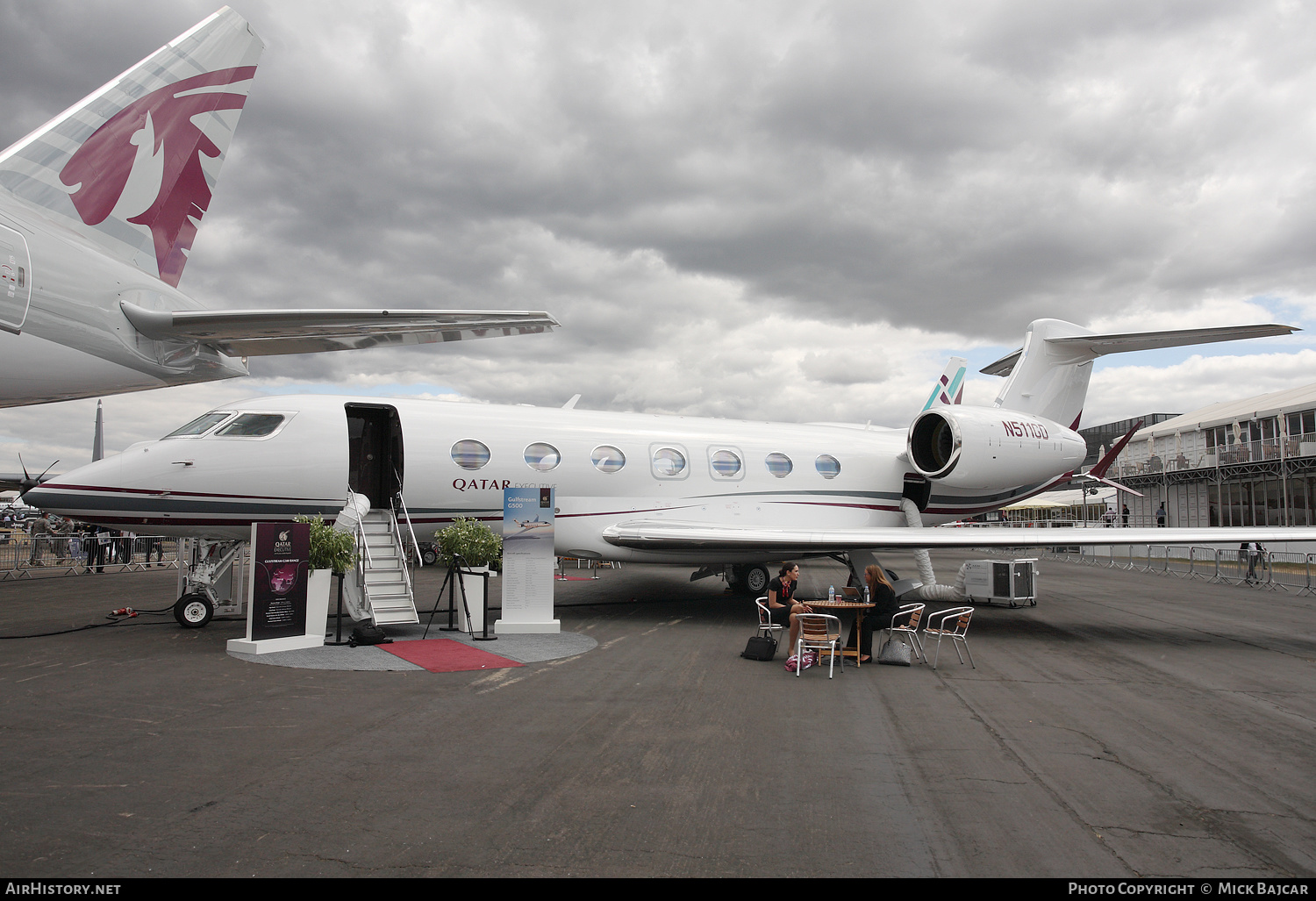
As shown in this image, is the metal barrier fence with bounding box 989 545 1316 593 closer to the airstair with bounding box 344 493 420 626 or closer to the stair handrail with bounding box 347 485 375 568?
the airstair with bounding box 344 493 420 626

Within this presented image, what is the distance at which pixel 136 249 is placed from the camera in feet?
23.0

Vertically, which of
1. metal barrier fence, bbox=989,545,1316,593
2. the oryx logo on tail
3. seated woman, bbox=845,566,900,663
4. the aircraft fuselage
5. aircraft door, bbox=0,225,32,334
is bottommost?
metal barrier fence, bbox=989,545,1316,593

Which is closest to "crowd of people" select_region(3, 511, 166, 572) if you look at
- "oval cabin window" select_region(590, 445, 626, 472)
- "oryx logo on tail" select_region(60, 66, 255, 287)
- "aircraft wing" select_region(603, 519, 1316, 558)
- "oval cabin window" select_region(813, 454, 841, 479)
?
"oval cabin window" select_region(590, 445, 626, 472)

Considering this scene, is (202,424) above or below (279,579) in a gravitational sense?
above

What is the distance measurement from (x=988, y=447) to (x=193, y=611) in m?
14.5

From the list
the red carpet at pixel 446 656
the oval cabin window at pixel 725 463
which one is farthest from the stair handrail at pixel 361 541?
the oval cabin window at pixel 725 463

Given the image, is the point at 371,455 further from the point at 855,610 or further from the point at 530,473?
the point at 855,610

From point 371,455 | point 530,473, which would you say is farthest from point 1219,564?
point 371,455

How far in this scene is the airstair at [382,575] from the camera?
10.7m

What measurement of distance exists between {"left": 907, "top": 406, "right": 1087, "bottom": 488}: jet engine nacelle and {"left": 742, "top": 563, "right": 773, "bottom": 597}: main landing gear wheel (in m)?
3.99

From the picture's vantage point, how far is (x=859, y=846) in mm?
3973

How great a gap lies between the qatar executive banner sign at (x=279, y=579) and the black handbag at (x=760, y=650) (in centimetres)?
581

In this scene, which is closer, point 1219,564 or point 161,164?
point 161,164

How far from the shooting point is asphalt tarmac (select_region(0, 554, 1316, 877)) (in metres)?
3.87
